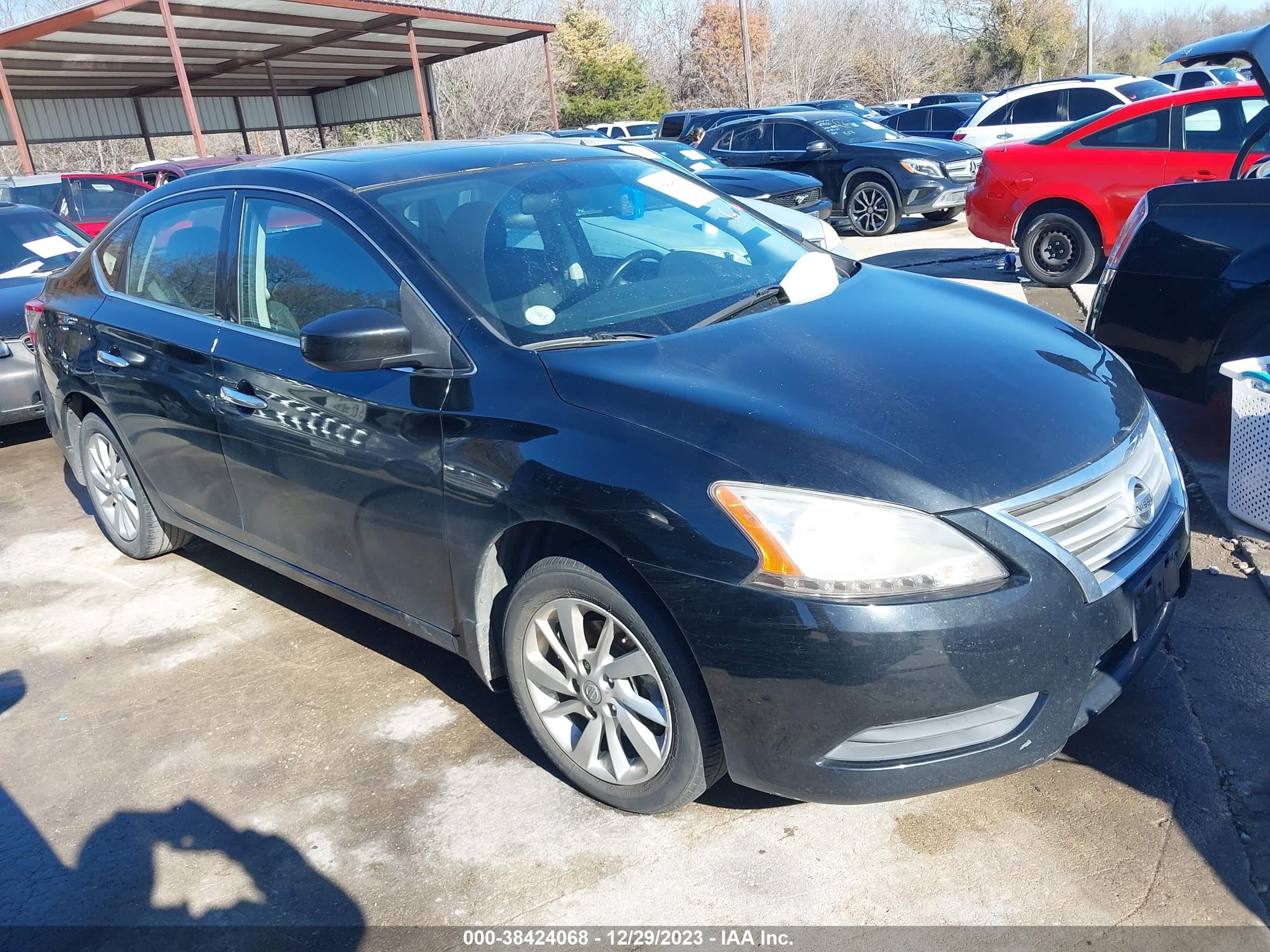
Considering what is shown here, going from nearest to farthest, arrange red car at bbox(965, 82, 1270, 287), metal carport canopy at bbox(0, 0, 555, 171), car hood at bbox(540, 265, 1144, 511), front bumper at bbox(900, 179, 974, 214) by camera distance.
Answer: car hood at bbox(540, 265, 1144, 511), red car at bbox(965, 82, 1270, 287), front bumper at bbox(900, 179, 974, 214), metal carport canopy at bbox(0, 0, 555, 171)

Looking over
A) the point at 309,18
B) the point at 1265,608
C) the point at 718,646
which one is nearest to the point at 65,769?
the point at 718,646

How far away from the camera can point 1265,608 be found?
3.56 m

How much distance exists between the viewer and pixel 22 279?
7.73 metres

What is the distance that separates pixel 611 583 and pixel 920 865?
1011mm

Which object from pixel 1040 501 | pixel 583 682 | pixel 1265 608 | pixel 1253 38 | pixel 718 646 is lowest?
pixel 1265 608

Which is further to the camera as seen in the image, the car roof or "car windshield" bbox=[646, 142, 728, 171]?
"car windshield" bbox=[646, 142, 728, 171]

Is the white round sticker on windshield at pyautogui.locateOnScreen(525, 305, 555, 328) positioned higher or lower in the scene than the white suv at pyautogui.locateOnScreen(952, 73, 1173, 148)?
higher

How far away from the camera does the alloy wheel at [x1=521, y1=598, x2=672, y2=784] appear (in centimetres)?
263

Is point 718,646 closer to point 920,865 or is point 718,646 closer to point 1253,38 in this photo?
point 920,865

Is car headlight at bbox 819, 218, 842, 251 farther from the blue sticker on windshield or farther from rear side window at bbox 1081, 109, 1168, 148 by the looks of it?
the blue sticker on windshield

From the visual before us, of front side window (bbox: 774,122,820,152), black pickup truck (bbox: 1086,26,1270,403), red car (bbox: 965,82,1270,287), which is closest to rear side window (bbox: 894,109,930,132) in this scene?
front side window (bbox: 774,122,820,152)

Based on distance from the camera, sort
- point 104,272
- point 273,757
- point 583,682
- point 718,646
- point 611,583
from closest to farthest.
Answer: point 718,646 → point 611,583 → point 583,682 → point 273,757 → point 104,272

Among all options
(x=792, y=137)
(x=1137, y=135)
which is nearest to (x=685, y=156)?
(x=792, y=137)

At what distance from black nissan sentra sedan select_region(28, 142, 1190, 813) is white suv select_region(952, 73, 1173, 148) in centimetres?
1191
